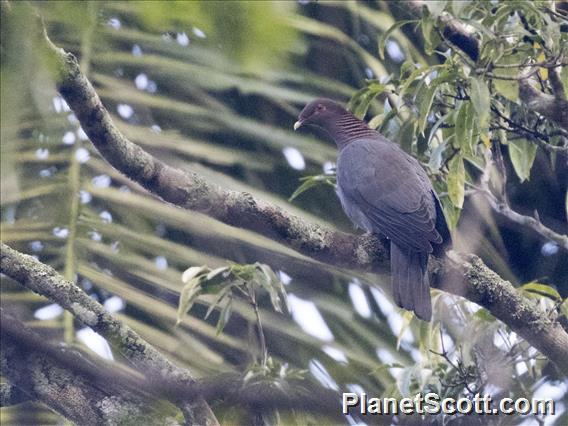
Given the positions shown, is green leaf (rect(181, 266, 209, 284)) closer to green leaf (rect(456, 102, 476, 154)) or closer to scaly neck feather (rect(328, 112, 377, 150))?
green leaf (rect(456, 102, 476, 154))

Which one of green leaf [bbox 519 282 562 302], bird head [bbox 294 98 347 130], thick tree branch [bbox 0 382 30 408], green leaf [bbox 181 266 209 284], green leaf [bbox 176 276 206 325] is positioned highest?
bird head [bbox 294 98 347 130]

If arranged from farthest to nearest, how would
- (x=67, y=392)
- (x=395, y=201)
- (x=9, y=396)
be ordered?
(x=395, y=201)
(x=9, y=396)
(x=67, y=392)

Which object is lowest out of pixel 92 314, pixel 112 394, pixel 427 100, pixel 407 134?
pixel 112 394

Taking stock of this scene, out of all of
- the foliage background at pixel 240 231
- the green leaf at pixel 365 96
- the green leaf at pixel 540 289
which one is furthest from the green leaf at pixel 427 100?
the green leaf at pixel 540 289

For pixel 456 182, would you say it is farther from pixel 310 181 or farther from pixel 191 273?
pixel 191 273

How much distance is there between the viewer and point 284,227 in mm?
2207

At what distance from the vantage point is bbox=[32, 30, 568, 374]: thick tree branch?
181 cm

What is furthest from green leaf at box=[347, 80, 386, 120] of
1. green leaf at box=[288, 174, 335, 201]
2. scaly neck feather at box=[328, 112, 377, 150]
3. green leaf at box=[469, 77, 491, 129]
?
scaly neck feather at box=[328, 112, 377, 150]

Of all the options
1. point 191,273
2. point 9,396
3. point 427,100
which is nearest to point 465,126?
point 427,100

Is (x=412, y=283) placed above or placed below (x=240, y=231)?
below

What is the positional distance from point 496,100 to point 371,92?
41cm

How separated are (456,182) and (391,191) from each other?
68 cm

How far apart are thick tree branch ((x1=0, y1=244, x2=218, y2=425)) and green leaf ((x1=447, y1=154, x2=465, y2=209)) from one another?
1.00 metres

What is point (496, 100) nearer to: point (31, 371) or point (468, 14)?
point (468, 14)
